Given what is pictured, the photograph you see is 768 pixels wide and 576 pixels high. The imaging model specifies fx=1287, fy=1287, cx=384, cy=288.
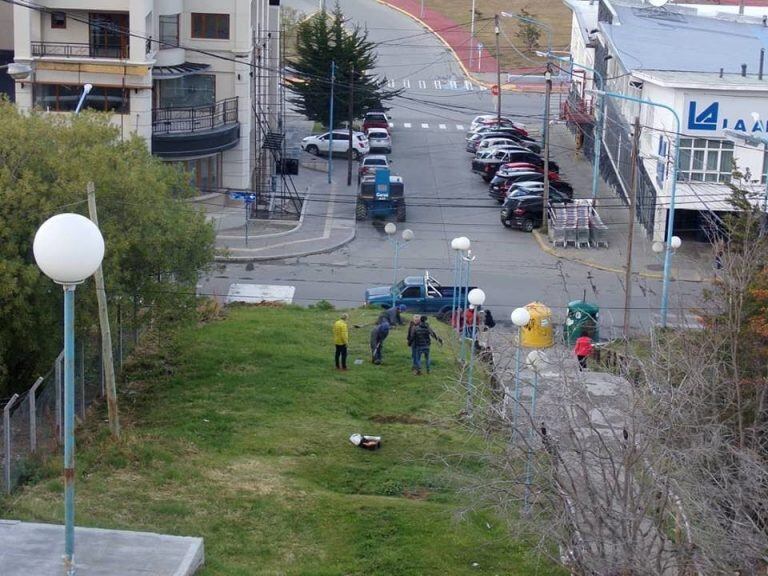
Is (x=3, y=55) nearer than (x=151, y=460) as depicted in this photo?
No

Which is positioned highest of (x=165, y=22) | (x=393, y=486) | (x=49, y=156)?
(x=165, y=22)

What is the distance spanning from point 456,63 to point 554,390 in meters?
66.7

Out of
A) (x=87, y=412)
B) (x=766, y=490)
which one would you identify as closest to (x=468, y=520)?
(x=766, y=490)

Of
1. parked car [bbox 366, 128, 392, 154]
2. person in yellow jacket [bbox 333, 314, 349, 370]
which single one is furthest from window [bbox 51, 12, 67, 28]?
person in yellow jacket [bbox 333, 314, 349, 370]

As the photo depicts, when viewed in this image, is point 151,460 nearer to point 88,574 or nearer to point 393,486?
point 393,486

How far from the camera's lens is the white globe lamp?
10.9 m

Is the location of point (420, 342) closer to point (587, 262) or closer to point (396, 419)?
point (396, 419)

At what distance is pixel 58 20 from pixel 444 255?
47.3 ft

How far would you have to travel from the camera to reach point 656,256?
136ft

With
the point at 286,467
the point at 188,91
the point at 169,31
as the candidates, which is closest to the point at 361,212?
the point at 188,91

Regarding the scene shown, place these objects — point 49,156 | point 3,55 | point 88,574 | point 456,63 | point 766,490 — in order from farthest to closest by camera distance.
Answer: point 456,63, point 3,55, point 49,156, point 766,490, point 88,574

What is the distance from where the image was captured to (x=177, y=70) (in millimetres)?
44312

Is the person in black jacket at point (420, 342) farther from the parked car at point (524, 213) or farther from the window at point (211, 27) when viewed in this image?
the window at point (211, 27)

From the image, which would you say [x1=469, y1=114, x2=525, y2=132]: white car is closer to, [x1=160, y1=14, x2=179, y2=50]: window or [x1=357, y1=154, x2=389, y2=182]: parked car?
[x1=357, y1=154, x2=389, y2=182]: parked car
